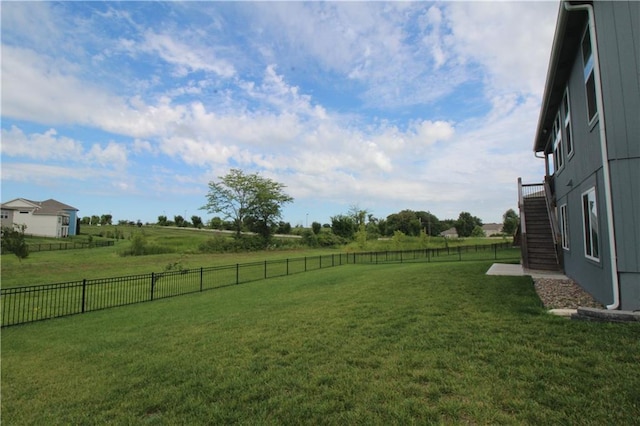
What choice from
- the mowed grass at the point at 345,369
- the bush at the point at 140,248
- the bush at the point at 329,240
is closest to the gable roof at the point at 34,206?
the bush at the point at 140,248

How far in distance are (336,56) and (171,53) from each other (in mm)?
5840

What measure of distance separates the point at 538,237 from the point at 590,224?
5.78m

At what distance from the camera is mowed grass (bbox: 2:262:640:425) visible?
2768 mm

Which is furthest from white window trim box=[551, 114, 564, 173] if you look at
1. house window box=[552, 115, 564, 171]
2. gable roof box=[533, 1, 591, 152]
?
gable roof box=[533, 1, 591, 152]

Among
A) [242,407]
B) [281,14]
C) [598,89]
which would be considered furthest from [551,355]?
[281,14]

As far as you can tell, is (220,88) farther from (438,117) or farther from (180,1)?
(438,117)

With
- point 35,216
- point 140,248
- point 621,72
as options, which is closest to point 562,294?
point 621,72

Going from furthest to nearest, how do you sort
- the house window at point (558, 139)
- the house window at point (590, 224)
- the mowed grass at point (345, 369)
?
the house window at point (558, 139) → the house window at point (590, 224) → the mowed grass at point (345, 369)

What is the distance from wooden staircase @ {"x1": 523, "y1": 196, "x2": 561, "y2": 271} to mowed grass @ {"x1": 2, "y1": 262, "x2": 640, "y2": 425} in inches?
228

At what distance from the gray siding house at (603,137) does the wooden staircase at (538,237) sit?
9.33 feet

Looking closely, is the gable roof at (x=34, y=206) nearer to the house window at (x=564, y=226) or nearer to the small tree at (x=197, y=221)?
the small tree at (x=197, y=221)

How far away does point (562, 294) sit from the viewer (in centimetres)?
718

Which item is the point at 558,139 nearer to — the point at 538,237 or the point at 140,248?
the point at 538,237

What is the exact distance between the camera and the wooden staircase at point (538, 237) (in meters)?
11.4
